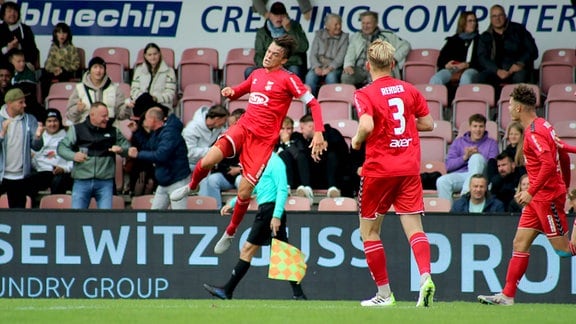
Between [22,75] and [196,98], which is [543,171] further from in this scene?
[22,75]

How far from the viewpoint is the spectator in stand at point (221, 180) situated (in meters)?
16.1

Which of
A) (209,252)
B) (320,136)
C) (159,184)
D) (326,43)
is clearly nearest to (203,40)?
(326,43)

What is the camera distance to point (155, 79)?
17875 mm

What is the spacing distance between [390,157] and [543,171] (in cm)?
129

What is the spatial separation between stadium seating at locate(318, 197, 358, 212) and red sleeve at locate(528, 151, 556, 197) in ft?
15.9

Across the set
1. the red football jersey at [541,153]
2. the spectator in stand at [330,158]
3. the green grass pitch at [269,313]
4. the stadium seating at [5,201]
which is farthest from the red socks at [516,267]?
the stadium seating at [5,201]

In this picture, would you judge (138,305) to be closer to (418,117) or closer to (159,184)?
(418,117)

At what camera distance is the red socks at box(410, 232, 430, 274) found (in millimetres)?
10117

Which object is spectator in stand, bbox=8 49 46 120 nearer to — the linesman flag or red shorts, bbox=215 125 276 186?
the linesman flag

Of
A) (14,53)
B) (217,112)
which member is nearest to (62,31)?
(14,53)

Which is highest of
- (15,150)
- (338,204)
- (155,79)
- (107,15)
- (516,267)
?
(107,15)

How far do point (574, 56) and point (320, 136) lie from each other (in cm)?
869

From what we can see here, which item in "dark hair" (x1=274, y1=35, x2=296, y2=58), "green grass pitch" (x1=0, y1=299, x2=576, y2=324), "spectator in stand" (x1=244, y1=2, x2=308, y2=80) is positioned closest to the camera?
"green grass pitch" (x1=0, y1=299, x2=576, y2=324)

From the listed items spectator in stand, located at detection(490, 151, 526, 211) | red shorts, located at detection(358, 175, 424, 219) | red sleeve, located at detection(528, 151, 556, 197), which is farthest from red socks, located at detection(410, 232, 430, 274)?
spectator in stand, located at detection(490, 151, 526, 211)
